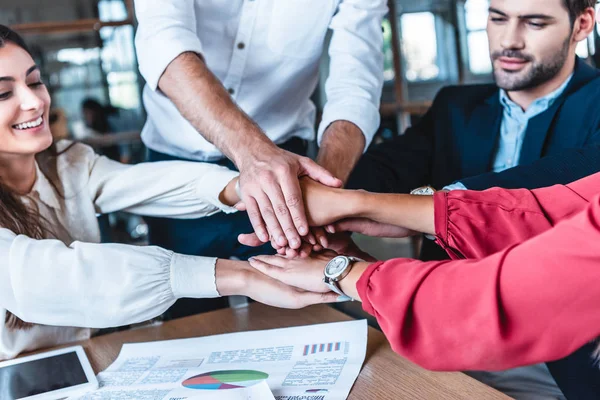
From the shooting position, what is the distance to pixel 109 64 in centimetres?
327

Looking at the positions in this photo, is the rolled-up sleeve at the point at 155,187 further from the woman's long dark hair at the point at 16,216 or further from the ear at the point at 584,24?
the ear at the point at 584,24

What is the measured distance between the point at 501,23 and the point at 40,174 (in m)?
1.23

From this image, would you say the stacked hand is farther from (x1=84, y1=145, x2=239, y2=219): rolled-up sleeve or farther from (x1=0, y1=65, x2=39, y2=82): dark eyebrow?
(x1=0, y1=65, x2=39, y2=82): dark eyebrow

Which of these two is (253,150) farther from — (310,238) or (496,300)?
(496,300)

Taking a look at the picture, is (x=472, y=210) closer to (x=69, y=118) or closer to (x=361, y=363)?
(x=361, y=363)

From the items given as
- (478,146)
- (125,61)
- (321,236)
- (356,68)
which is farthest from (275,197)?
(125,61)

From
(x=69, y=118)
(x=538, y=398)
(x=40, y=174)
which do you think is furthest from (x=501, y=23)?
(x=69, y=118)

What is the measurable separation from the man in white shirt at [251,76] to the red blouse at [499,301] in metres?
0.55

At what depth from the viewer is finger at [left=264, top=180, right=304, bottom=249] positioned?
120cm

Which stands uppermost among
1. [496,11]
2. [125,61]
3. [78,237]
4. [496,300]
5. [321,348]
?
[496,11]

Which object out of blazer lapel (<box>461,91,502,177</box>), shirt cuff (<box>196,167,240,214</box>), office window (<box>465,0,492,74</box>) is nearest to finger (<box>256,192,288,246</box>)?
shirt cuff (<box>196,167,240,214</box>)

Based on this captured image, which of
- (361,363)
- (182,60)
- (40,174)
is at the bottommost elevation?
(361,363)

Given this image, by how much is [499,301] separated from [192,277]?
0.64 m

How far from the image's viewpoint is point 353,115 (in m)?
1.56
